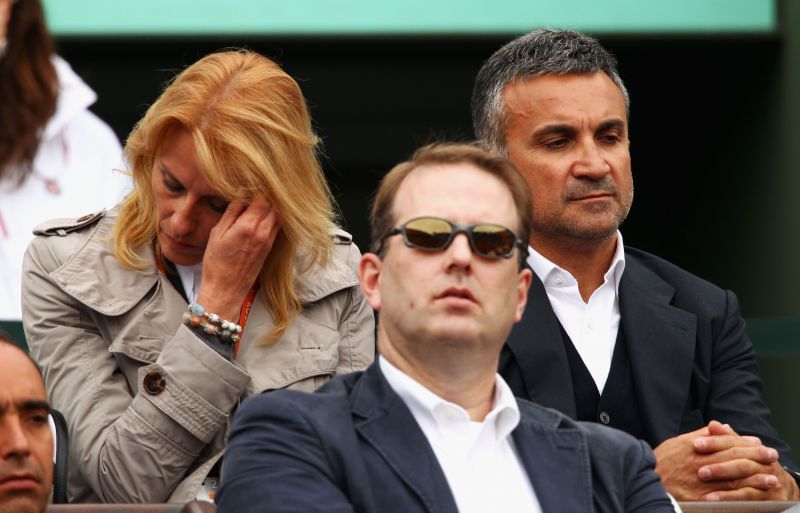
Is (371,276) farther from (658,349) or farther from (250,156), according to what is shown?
(658,349)

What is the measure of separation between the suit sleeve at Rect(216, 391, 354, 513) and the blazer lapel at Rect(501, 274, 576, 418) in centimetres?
120

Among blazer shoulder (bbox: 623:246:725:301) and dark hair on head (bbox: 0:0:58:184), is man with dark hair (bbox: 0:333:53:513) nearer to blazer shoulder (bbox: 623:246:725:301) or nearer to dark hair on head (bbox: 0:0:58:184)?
dark hair on head (bbox: 0:0:58:184)

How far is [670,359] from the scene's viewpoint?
3.98 meters

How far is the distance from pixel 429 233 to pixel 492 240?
128mm

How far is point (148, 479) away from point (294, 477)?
92 centimetres

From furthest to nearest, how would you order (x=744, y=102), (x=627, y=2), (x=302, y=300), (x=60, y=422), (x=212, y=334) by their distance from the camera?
(x=744, y=102), (x=627, y=2), (x=302, y=300), (x=212, y=334), (x=60, y=422)

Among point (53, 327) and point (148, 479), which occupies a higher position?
point (53, 327)

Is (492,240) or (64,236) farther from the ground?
(492,240)

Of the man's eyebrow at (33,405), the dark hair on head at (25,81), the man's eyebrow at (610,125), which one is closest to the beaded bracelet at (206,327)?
the man's eyebrow at (33,405)

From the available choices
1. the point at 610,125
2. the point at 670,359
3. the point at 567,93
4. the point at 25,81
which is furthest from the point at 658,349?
the point at 25,81

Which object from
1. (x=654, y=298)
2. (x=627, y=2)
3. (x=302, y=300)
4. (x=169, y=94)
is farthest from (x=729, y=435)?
(x=627, y=2)

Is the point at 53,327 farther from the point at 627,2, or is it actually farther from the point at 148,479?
the point at 627,2

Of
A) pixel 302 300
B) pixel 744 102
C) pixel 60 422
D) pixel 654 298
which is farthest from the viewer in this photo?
pixel 744 102

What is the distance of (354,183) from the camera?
6.70m
